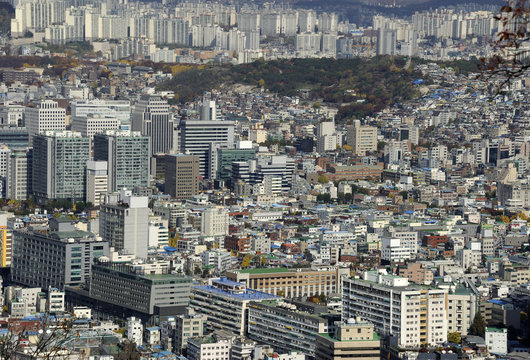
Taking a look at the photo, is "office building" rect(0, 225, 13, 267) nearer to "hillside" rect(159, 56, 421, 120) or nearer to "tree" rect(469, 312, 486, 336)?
"tree" rect(469, 312, 486, 336)

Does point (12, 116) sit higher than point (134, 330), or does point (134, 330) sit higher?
point (12, 116)

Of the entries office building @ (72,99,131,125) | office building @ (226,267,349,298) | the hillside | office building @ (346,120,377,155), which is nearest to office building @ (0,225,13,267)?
office building @ (226,267,349,298)

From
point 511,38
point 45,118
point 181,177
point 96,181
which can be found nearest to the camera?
point 511,38

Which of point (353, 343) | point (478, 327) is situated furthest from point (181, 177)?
point (353, 343)

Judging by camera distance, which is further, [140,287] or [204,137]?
[204,137]

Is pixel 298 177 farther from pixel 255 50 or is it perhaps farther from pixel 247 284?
pixel 255 50

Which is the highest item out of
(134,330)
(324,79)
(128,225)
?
(324,79)

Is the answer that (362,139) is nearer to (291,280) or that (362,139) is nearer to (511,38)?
(291,280)
